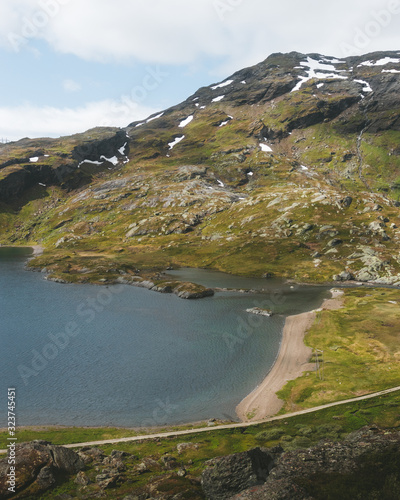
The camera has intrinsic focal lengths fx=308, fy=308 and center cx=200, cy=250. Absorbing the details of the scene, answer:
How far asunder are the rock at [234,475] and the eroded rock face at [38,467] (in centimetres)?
1524

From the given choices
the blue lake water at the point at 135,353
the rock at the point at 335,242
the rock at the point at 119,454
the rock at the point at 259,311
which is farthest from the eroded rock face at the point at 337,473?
the rock at the point at 335,242

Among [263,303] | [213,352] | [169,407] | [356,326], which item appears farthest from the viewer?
[263,303]

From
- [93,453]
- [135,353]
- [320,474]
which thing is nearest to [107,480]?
[93,453]

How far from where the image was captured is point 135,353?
243 ft

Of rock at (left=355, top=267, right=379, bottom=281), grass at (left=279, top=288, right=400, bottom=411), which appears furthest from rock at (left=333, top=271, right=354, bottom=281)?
grass at (left=279, top=288, right=400, bottom=411)

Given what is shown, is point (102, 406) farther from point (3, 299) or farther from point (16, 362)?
point (3, 299)

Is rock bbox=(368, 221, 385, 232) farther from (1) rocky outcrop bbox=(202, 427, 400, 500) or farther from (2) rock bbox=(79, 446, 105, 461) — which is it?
(2) rock bbox=(79, 446, 105, 461)

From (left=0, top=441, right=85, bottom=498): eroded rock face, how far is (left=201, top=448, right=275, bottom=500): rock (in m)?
15.2

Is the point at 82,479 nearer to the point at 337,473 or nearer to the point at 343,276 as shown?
the point at 337,473

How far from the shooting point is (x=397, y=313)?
298ft

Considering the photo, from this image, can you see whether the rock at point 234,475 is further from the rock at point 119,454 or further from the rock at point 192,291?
the rock at point 192,291

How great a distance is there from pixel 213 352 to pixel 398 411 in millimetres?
39494

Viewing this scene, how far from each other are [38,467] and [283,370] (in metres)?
49.3

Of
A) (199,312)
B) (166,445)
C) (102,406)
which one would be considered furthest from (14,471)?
(199,312)
